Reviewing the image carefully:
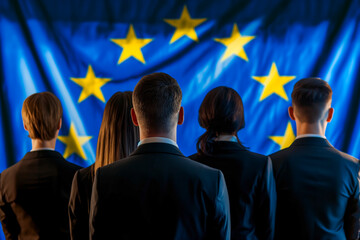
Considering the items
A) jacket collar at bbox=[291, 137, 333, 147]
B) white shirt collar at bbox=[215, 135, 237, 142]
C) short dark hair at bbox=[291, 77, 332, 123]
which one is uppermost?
short dark hair at bbox=[291, 77, 332, 123]

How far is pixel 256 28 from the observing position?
7.09ft

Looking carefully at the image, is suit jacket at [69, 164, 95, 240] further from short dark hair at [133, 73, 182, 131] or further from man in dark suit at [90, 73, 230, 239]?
short dark hair at [133, 73, 182, 131]

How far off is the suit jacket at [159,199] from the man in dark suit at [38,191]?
576mm

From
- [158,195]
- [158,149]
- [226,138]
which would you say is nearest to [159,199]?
[158,195]

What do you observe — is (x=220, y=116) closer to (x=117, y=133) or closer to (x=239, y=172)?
(x=239, y=172)

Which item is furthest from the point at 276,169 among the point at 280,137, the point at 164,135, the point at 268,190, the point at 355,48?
the point at 355,48

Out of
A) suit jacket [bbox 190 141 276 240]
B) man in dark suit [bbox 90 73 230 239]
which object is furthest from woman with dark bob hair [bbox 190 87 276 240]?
man in dark suit [bbox 90 73 230 239]

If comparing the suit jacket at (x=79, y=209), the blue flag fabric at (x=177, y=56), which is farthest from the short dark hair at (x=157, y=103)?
the blue flag fabric at (x=177, y=56)

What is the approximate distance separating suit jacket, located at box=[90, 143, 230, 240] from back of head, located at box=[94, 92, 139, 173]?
0.46m

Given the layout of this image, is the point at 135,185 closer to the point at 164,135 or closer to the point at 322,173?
the point at 164,135

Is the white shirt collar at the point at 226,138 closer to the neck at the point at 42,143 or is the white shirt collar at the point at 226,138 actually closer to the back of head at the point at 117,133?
the back of head at the point at 117,133

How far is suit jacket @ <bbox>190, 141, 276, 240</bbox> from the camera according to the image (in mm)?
1294

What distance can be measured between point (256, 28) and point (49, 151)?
4.37 feet

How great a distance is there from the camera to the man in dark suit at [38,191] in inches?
57.1
